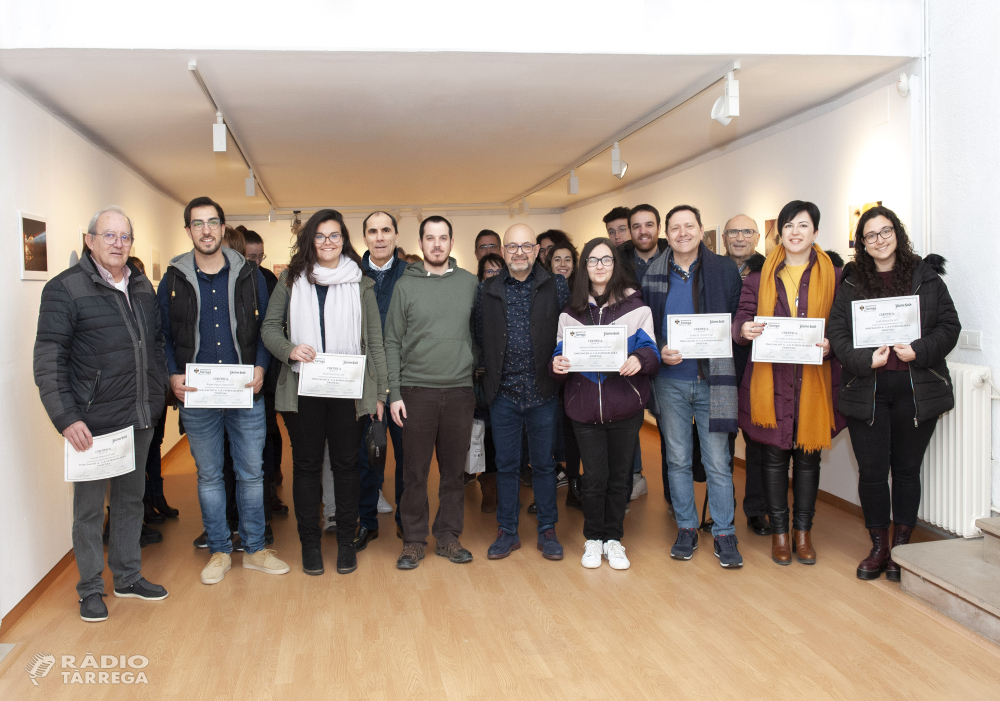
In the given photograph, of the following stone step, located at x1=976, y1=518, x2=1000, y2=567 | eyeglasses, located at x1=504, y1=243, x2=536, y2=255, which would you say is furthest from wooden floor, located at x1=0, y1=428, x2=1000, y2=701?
eyeglasses, located at x1=504, y1=243, x2=536, y2=255

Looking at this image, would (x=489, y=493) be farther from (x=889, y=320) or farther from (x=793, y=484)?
(x=889, y=320)

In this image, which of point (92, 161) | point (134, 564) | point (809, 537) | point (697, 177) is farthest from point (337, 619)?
point (697, 177)

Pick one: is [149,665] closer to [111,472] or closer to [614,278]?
[111,472]

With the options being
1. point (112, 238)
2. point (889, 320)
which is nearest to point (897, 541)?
point (889, 320)

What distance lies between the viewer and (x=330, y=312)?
3.65 meters

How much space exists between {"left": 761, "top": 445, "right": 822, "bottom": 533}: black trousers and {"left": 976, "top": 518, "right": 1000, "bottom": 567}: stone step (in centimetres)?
74

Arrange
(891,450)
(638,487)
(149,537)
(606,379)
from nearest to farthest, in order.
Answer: (891,450) < (606,379) < (149,537) < (638,487)

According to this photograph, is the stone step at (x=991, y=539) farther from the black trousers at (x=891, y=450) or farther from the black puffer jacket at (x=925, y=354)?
the black puffer jacket at (x=925, y=354)

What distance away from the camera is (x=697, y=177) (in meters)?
7.09

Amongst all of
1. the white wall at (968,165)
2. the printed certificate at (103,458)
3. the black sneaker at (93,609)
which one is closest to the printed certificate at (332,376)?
the printed certificate at (103,458)

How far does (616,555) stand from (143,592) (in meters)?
2.39

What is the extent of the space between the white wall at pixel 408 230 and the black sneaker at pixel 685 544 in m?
7.72

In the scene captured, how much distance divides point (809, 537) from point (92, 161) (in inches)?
206

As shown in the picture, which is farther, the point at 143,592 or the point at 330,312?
the point at 330,312
